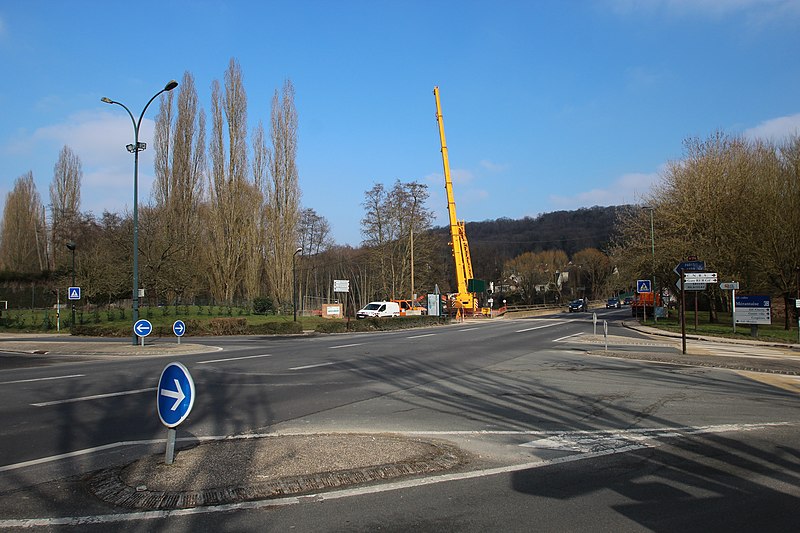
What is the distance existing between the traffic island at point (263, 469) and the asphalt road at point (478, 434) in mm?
261

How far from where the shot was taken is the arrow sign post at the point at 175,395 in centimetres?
600

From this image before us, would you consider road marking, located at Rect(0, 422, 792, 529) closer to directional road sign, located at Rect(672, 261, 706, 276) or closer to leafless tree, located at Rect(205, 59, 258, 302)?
directional road sign, located at Rect(672, 261, 706, 276)

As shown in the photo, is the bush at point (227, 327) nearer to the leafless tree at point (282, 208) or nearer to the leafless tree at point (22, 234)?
the leafless tree at point (282, 208)

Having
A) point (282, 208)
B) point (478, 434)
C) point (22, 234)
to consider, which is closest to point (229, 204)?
point (282, 208)

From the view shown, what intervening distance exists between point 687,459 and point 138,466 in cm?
616

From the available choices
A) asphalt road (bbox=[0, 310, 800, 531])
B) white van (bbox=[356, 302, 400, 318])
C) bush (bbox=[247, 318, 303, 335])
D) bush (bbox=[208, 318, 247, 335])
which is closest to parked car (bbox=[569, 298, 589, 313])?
white van (bbox=[356, 302, 400, 318])

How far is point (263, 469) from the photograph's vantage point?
620 centimetres

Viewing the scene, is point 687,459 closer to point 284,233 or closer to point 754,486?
point 754,486

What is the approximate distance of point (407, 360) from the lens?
19.3m

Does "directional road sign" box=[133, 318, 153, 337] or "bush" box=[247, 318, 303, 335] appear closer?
"directional road sign" box=[133, 318, 153, 337]

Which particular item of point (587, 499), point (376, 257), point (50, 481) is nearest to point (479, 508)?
point (587, 499)

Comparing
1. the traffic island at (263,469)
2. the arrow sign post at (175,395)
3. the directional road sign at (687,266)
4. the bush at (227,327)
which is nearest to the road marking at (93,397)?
the traffic island at (263,469)

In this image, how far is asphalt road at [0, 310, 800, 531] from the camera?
5078 mm

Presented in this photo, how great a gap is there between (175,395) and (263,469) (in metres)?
1.18
